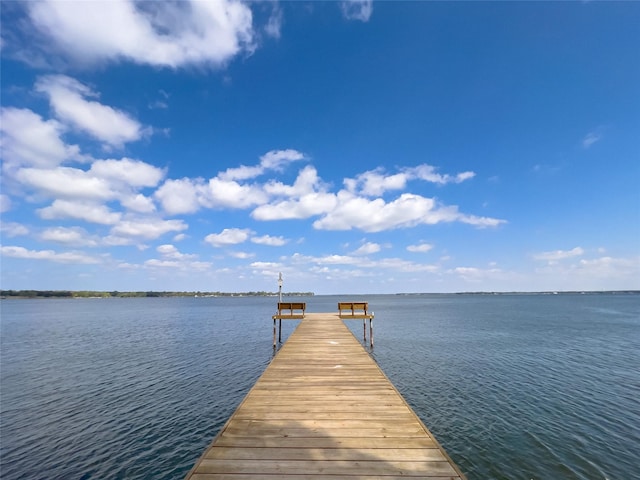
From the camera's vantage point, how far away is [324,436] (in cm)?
592

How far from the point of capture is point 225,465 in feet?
16.1

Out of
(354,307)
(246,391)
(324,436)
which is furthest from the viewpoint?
(354,307)

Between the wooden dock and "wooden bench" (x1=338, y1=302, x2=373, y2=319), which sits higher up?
"wooden bench" (x1=338, y1=302, x2=373, y2=319)

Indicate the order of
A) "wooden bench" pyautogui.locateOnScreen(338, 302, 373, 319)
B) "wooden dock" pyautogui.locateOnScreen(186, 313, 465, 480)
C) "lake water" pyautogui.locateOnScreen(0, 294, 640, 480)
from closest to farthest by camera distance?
"wooden dock" pyautogui.locateOnScreen(186, 313, 465, 480) < "lake water" pyautogui.locateOnScreen(0, 294, 640, 480) < "wooden bench" pyautogui.locateOnScreen(338, 302, 373, 319)

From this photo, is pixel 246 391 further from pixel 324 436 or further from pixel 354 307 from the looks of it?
pixel 354 307

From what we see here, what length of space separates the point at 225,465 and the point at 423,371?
15830 millimetres

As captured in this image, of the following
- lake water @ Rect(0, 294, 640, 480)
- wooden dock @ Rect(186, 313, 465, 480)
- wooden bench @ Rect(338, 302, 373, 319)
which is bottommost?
lake water @ Rect(0, 294, 640, 480)

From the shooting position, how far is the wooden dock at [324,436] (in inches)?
188

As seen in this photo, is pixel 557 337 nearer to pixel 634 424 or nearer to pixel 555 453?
pixel 634 424

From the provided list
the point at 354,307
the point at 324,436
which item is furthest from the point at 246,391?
the point at 354,307

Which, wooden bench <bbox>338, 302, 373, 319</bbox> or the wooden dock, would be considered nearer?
the wooden dock

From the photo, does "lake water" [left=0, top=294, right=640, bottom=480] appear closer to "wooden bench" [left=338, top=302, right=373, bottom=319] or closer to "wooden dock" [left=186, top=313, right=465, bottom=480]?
"wooden bench" [left=338, top=302, right=373, bottom=319]

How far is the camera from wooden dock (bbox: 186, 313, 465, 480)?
15.6ft

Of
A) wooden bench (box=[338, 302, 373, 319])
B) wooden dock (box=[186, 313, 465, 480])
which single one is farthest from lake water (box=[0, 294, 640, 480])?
wooden dock (box=[186, 313, 465, 480])
